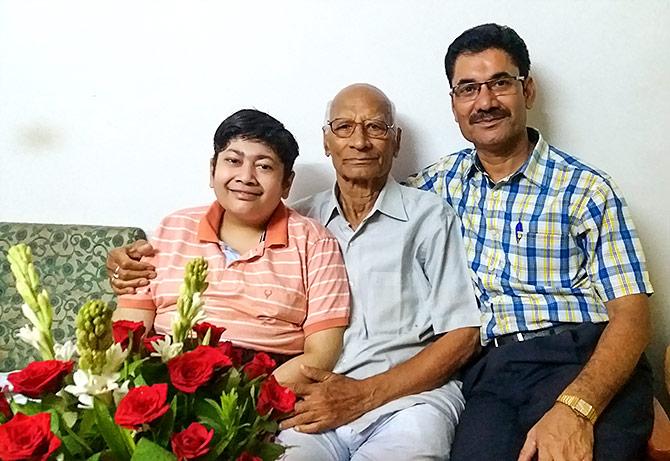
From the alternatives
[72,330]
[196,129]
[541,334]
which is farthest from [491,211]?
[72,330]

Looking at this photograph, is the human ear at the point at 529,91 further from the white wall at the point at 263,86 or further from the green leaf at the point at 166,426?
the green leaf at the point at 166,426

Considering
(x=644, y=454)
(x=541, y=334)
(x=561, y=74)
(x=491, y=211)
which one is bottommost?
(x=644, y=454)

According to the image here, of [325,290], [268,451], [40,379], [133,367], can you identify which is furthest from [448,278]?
[40,379]

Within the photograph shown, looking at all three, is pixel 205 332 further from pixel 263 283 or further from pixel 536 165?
pixel 536 165

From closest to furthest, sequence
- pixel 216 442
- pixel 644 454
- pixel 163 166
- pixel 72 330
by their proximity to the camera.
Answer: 1. pixel 216 442
2. pixel 644 454
3. pixel 72 330
4. pixel 163 166

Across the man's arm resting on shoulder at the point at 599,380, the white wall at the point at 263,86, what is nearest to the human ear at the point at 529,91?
the white wall at the point at 263,86

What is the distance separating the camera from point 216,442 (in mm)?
914

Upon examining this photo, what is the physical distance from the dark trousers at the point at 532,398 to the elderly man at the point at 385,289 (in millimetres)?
58

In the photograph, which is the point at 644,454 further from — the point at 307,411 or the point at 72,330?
the point at 72,330

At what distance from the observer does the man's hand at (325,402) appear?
62.6 inches

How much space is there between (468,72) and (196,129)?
0.88m

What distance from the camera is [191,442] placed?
85 centimetres

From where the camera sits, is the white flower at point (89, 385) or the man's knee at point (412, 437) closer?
the white flower at point (89, 385)

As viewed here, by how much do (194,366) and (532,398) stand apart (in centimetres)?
104
